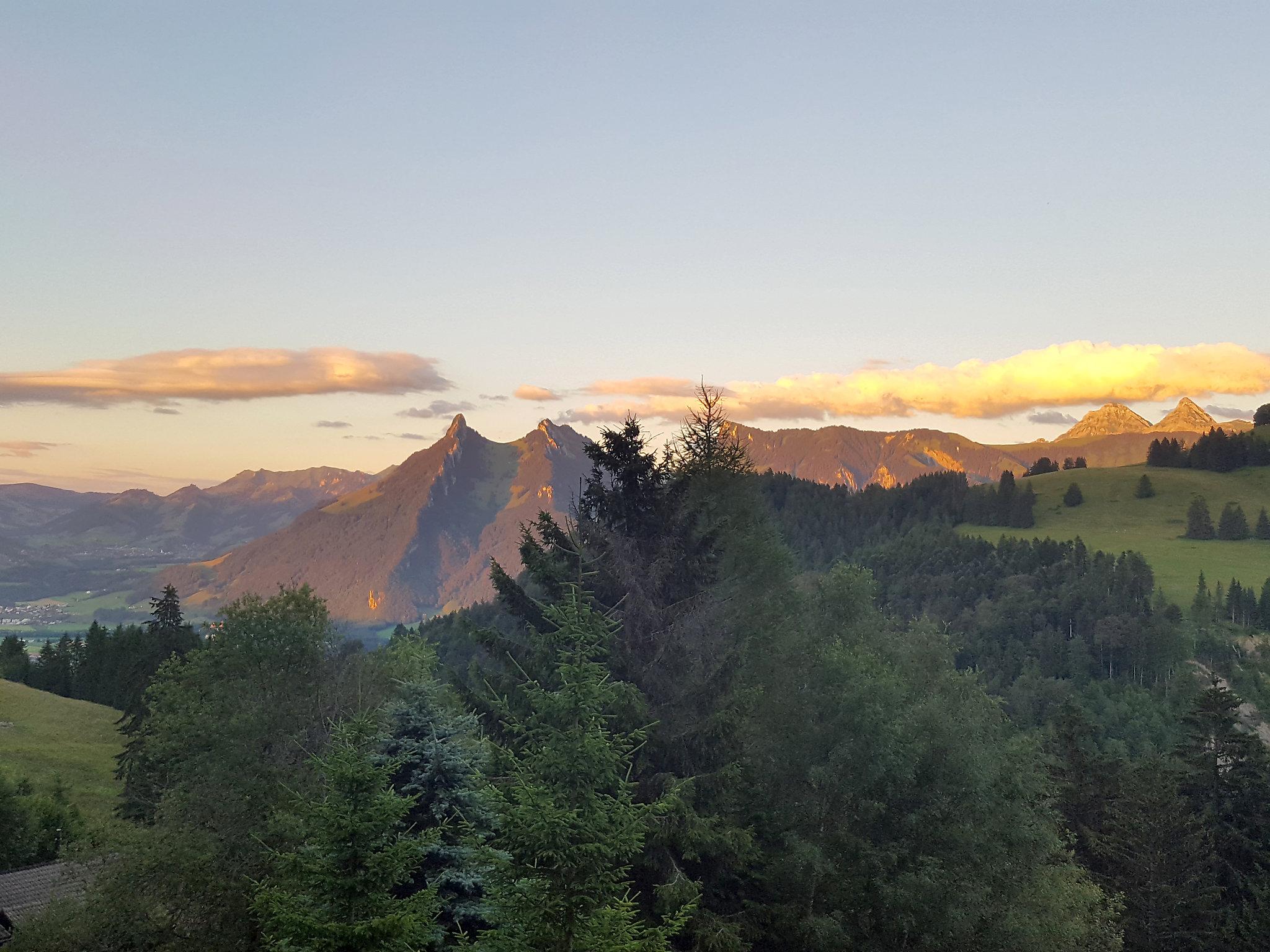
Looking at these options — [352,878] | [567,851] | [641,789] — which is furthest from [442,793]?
[641,789]

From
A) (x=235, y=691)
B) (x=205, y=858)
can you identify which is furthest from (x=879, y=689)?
Result: (x=235, y=691)

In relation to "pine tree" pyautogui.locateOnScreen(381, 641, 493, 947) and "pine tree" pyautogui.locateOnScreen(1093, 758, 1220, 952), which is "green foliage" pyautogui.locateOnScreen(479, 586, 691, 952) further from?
"pine tree" pyautogui.locateOnScreen(1093, 758, 1220, 952)

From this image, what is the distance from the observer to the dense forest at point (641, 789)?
18562mm

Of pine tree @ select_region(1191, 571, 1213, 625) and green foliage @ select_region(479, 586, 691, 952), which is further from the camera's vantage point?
pine tree @ select_region(1191, 571, 1213, 625)

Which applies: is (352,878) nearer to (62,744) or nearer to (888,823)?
(888,823)

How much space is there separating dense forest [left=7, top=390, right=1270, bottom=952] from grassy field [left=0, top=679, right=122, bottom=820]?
10973 mm

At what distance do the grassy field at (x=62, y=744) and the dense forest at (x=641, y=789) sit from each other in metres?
11.0

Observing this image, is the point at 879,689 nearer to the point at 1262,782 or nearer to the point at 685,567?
the point at 685,567

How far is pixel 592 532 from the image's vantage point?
34250mm

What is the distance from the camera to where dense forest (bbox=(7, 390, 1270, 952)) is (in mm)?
18562

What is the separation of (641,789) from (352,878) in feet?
43.2

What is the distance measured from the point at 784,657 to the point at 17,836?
137 feet

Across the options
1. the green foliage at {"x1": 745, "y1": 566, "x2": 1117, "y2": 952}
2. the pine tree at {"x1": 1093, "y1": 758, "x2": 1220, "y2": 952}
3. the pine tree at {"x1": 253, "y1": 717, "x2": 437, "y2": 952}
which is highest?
the pine tree at {"x1": 253, "y1": 717, "x2": 437, "y2": 952}

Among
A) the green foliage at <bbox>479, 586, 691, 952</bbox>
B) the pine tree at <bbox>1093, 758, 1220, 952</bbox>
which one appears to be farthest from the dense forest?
the pine tree at <bbox>1093, 758, 1220, 952</bbox>
